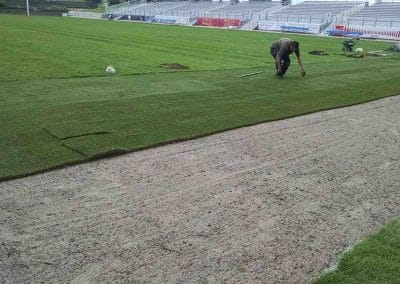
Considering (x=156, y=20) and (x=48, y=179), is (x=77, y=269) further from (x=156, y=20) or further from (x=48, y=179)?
(x=156, y=20)

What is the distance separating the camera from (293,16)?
50031 millimetres

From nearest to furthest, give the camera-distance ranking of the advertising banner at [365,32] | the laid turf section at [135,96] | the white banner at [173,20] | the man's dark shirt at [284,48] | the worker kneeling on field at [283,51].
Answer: the laid turf section at [135,96] < the worker kneeling on field at [283,51] < the man's dark shirt at [284,48] < the advertising banner at [365,32] < the white banner at [173,20]

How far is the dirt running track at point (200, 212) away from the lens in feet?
12.9

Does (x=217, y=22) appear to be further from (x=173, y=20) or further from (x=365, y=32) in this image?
(x=365, y=32)

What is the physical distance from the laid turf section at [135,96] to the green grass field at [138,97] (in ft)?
0.07

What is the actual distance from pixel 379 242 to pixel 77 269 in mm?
2894

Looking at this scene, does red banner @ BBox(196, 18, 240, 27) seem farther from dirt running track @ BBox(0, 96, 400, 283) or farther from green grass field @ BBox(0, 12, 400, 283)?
dirt running track @ BBox(0, 96, 400, 283)

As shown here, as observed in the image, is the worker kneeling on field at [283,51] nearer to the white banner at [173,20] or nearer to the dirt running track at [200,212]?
the dirt running track at [200,212]

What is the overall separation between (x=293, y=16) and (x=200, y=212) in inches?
1911

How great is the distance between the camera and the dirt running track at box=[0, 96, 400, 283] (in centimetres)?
393

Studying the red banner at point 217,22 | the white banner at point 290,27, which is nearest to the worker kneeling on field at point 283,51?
the white banner at point 290,27

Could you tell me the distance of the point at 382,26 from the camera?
131 feet

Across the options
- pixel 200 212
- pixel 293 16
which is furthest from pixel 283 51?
pixel 293 16

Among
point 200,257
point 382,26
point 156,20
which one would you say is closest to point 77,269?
point 200,257
